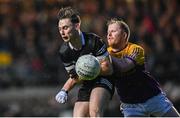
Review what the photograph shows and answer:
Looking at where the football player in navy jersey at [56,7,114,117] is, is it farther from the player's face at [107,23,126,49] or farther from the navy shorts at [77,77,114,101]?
the player's face at [107,23,126,49]

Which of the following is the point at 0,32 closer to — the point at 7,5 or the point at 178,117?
the point at 7,5

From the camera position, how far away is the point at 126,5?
53.3ft

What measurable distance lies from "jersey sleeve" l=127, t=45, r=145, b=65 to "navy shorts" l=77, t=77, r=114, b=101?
444 millimetres

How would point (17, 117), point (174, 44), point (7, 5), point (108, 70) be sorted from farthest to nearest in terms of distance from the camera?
point (7, 5), point (174, 44), point (17, 117), point (108, 70)

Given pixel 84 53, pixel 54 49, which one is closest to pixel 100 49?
pixel 84 53

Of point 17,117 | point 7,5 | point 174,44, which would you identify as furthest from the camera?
point 7,5

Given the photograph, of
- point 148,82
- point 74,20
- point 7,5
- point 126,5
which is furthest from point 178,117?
point 7,5

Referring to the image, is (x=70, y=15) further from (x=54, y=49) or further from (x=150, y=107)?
(x=54, y=49)

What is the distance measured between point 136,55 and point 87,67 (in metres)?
0.97

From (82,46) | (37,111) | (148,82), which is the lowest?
(37,111)

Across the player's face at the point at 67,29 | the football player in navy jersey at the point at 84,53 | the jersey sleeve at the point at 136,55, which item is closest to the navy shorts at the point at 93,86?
the football player in navy jersey at the point at 84,53

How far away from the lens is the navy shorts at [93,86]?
9.28 metres

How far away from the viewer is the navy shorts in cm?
928

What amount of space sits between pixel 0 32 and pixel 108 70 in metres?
7.96
